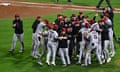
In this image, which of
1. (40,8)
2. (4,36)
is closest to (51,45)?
(4,36)

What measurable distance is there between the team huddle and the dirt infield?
31.1 ft

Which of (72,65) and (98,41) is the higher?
(98,41)

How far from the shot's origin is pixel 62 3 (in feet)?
104

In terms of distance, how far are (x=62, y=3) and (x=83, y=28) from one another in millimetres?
13608

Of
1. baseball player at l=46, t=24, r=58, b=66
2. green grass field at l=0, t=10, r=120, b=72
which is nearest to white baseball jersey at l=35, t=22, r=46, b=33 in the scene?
baseball player at l=46, t=24, r=58, b=66

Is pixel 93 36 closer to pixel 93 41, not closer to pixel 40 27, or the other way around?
pixel 93 41

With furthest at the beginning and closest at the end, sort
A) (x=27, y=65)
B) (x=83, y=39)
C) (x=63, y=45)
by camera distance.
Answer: (x=27, y=65)
(x=83, y=39)
(x=63, y=45)

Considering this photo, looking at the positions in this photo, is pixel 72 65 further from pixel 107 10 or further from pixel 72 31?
pixel 107 10

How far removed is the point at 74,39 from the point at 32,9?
11198 mm

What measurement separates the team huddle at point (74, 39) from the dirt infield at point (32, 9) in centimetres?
947

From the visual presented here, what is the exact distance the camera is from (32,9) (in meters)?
29.8

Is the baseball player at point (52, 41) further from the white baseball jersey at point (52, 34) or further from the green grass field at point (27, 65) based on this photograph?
the green grass field at point (27, 65)

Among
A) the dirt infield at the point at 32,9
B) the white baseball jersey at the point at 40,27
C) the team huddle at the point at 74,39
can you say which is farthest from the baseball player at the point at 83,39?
the dirt infield at the point at 32,9

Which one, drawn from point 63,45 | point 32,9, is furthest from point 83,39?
point 32,9
